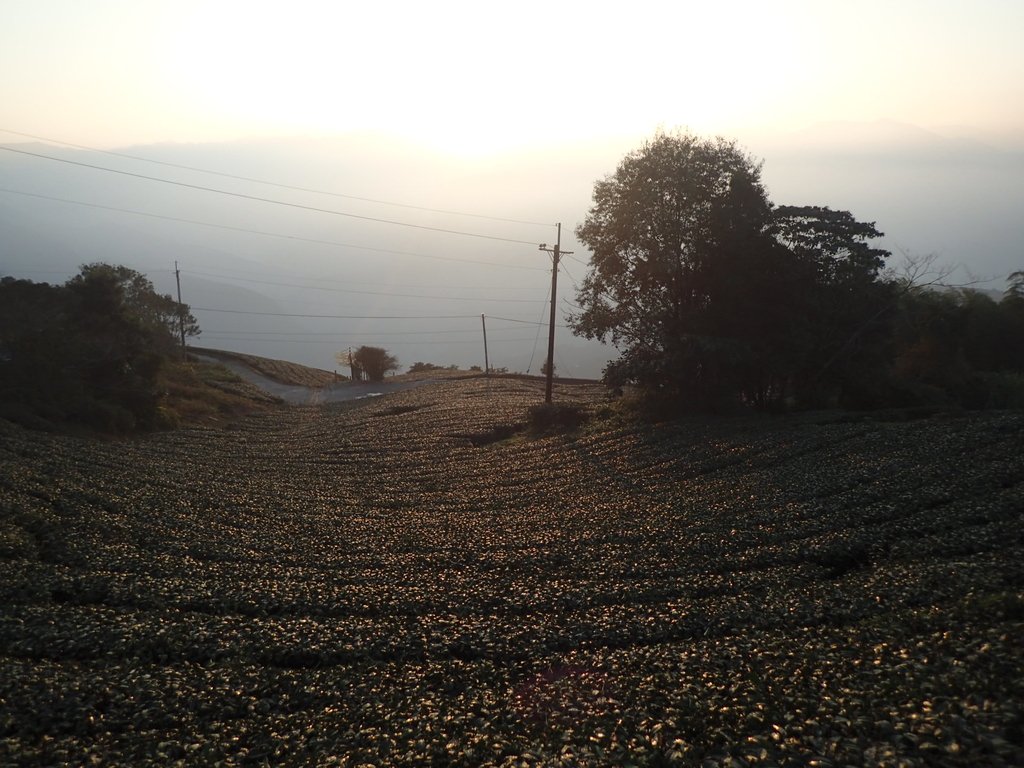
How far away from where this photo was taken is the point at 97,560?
56.7ft

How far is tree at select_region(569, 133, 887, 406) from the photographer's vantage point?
33.8 meters

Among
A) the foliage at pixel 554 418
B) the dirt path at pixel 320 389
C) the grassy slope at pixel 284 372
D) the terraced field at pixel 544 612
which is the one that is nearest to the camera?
the terraced field at pixel 544 612

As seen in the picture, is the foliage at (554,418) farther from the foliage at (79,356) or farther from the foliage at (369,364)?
the foliage at (369,364)

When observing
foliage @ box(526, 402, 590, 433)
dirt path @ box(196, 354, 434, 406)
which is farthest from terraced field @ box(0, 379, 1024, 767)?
dirt path @ box(196, 354, 434, 406)

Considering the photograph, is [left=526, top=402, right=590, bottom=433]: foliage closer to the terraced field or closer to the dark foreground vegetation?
the dark foreground vegetation

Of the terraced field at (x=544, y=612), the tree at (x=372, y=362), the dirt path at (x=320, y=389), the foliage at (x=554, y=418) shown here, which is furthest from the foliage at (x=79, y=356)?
the tree at (x=372, y=362)

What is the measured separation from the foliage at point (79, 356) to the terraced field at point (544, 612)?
8.88m

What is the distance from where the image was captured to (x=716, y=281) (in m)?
35.7

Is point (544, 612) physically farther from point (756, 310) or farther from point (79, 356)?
point (79, 356)

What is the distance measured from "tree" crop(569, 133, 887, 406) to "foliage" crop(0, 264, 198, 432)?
2331 cm

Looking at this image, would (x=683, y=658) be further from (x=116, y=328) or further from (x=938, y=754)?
(x=116, y=328)

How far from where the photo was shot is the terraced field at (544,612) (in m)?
9.39

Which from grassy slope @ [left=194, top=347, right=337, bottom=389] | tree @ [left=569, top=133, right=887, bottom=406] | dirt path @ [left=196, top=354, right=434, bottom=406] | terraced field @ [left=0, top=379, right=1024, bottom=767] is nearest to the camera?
terraced field @ [left=0, top=379, right=1024, bottom=767]

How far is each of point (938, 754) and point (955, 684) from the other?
61.1 inches
